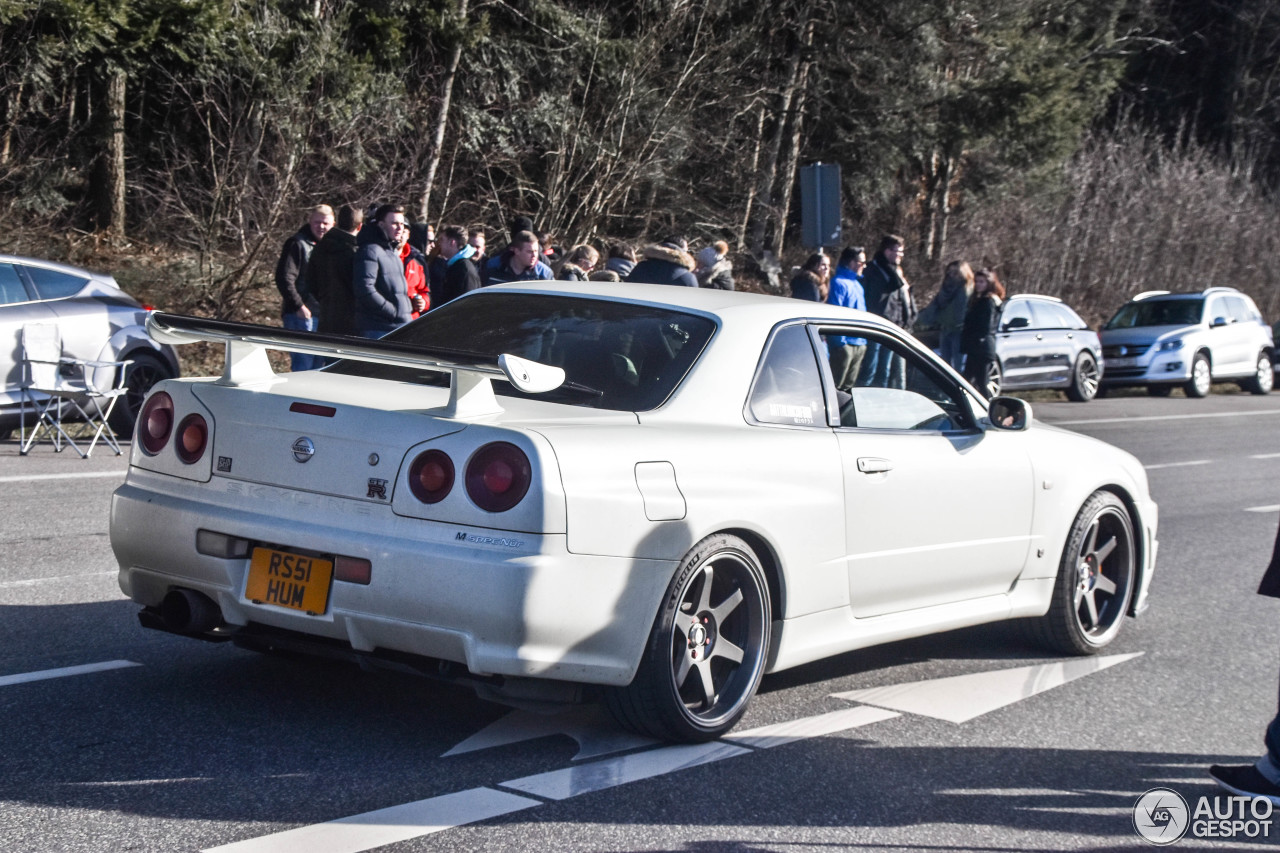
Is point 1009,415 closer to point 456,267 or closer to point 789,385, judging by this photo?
point 789,385

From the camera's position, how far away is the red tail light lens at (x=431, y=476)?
4.35 metres

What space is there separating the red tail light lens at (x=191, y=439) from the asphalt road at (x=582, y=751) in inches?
32.0

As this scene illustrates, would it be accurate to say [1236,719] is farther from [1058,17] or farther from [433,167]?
[1058,17]

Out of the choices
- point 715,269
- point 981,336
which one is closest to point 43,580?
point 715,269

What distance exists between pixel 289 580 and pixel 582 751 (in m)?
1.03

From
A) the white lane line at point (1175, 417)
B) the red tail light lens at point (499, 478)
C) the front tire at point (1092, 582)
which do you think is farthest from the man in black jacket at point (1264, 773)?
the white lane line at point (1175, 417)

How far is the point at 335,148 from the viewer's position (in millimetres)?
20203

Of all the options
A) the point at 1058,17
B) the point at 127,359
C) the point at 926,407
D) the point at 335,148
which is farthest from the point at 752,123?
the point at 926,407

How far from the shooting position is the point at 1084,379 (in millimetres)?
22547

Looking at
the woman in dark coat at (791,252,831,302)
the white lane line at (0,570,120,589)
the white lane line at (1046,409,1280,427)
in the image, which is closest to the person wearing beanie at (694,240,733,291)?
the woman in dark coat at (791,252,831,302)

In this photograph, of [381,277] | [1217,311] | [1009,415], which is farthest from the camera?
[1217,311]

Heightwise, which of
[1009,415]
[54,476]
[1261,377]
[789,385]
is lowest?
[54,476]

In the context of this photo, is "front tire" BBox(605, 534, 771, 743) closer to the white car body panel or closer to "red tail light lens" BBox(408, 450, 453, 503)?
the white car body panel

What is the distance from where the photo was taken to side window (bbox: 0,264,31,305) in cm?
1176
